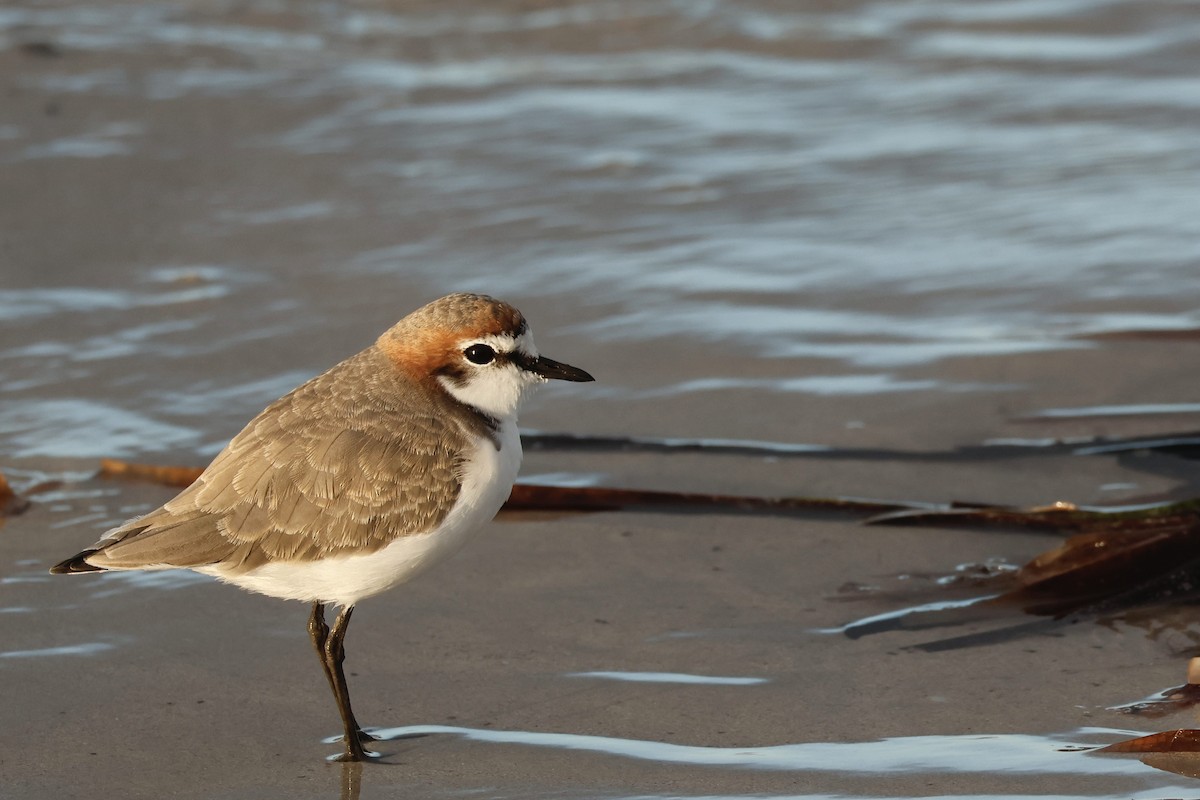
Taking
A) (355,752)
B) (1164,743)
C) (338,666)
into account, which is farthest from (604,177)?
(1164,743)

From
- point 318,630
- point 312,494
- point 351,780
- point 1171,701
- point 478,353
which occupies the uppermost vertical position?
point 478,353

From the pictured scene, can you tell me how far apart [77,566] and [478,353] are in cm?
122

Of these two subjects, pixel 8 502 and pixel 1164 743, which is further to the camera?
pixel 8 502

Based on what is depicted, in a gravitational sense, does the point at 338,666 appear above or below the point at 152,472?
below

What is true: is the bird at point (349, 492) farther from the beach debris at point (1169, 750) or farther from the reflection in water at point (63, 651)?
the beach debris at point (1169, 750)

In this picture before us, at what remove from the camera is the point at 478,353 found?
14.5ft

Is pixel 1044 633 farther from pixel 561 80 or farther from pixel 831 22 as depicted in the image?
pixel 831 22

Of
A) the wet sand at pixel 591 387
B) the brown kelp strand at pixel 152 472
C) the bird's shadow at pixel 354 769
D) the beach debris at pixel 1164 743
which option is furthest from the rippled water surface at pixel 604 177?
the beach debris at pixel 1164 743

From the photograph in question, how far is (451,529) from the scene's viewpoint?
13.9 feet

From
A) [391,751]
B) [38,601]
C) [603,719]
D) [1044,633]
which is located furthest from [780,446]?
[38,601]

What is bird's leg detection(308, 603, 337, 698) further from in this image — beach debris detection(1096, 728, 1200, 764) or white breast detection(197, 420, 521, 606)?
beach debris detection(1096, 728, 1200, 764)

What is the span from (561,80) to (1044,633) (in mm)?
6833

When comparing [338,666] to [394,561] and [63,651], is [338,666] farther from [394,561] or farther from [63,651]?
[63,651]

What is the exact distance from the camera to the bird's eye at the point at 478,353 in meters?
4.42
